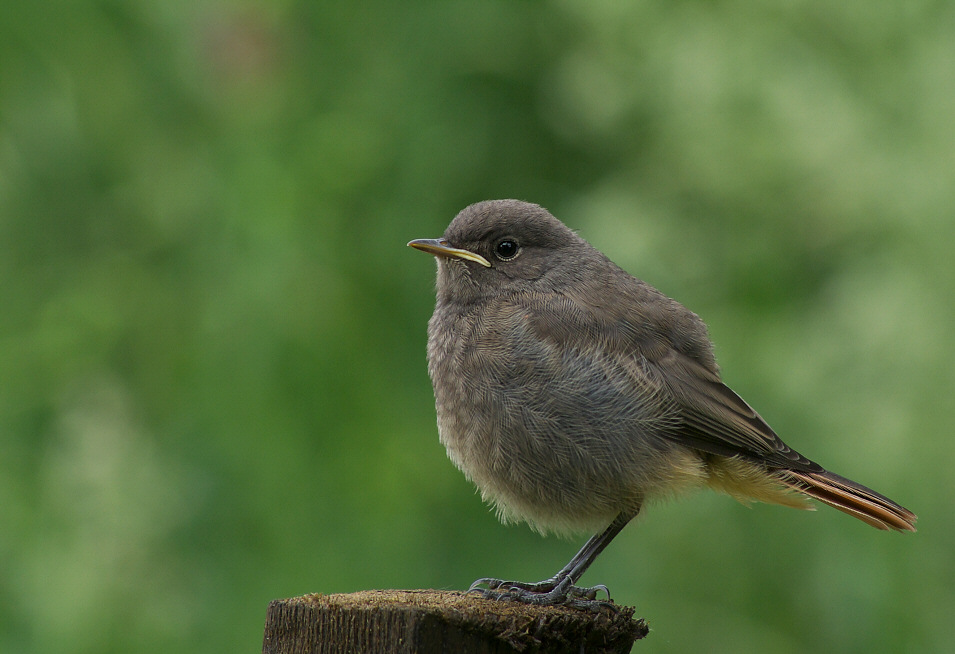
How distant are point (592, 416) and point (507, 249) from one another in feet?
3.36

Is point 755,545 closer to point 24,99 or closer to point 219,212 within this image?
point 219,212

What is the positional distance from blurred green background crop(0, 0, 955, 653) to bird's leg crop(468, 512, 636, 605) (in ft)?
3.99

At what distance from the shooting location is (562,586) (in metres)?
4.10

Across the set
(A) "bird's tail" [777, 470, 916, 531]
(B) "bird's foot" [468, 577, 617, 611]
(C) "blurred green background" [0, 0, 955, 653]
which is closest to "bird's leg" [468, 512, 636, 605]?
(B) "bird's foot" [468, 577, 617, 611]

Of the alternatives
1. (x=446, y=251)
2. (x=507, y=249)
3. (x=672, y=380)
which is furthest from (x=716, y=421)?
(x=446, y=251)

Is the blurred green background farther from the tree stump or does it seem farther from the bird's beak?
the tree stump

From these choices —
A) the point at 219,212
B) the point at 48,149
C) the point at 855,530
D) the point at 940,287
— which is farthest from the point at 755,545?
the point at 48,149

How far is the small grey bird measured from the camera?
168 inches

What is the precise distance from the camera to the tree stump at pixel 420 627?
293 cm

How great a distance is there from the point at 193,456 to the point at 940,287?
3790mm

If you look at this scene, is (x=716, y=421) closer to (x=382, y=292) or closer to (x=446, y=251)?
(x=446, y=251)

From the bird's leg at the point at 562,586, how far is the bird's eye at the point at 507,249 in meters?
1.24

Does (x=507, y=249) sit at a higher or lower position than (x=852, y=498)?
higher

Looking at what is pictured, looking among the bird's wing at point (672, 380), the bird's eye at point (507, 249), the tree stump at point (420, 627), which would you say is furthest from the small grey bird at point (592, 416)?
the tree stump at point (420, 627)
